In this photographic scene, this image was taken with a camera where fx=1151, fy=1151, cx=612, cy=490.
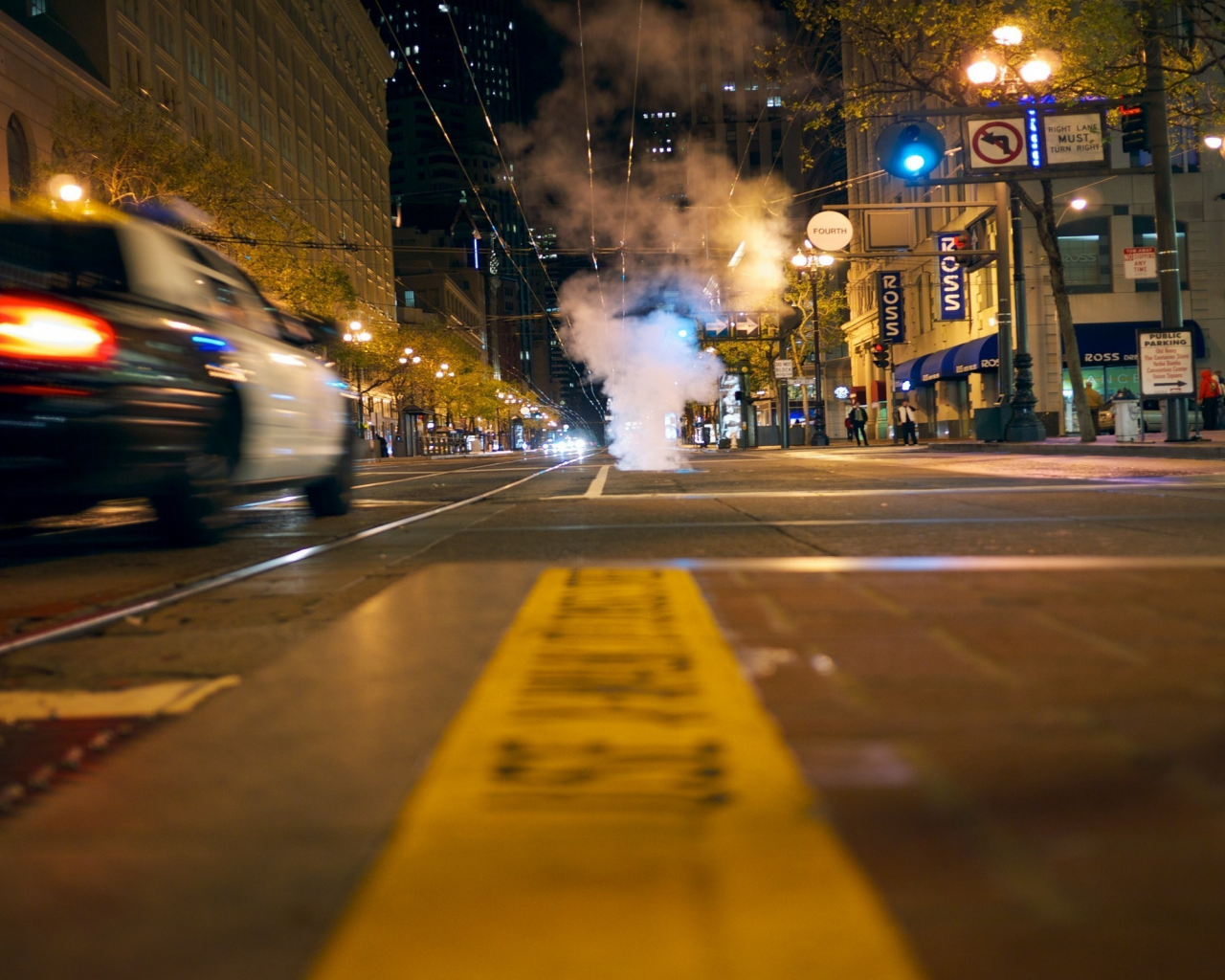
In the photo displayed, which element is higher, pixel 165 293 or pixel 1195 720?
pixel 165 293

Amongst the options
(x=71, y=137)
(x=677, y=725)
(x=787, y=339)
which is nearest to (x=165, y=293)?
(x=677, y=725)

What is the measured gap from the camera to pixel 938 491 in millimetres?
11375

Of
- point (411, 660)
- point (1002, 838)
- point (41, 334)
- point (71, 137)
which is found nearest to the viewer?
point (1002, 838)

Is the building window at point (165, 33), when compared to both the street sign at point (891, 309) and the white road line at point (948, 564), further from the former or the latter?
the white road line at point (948, 564)

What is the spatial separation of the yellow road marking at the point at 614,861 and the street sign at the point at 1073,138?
823 inches

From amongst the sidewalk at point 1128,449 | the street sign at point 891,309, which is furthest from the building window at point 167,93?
the sidewalk at point 1128,449

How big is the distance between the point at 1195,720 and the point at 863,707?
26.9 inches

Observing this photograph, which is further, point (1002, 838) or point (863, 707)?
point (863, 707)

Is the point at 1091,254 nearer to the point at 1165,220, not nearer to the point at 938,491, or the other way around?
the point at 1165,220

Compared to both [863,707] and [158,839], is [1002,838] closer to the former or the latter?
[863,707]

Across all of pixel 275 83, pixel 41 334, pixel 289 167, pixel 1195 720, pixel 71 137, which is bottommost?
pixel 1195 720

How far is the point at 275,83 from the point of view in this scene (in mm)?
69188

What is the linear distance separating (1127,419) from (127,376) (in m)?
22.6

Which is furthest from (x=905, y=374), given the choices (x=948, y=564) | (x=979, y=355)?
(x=948, y=564)
